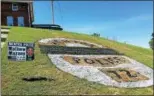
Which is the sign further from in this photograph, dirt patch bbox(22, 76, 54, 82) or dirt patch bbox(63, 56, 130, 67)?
dirt patch bbox(63, 56, 130, 67)

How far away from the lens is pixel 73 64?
2622 cm

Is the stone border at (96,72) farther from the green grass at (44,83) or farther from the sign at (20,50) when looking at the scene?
the sign at (20,50)

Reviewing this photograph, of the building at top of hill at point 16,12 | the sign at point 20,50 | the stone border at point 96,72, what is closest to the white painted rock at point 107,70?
the stone border at point 96,72

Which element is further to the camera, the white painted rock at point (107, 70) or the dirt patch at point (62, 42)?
the dirt patch at point (62, 42)

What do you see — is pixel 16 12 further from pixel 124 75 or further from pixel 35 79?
pixel 35 79

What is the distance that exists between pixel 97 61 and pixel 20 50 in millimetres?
7959

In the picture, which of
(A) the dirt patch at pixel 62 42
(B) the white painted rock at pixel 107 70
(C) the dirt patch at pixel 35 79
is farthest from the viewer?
(A) the dirt patch at pixel 62 42

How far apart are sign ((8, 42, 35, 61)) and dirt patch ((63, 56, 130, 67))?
4281 mm

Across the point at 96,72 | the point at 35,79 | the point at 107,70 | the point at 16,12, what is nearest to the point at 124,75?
the point at 107,70

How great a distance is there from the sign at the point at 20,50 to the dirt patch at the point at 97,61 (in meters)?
4.28

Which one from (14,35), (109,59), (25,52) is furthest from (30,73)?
(14,35)

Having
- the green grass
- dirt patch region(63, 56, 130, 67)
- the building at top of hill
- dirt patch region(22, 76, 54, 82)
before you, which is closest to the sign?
the green grass

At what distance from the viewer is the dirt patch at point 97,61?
89.1 ft

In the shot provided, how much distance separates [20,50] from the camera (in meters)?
22.2
